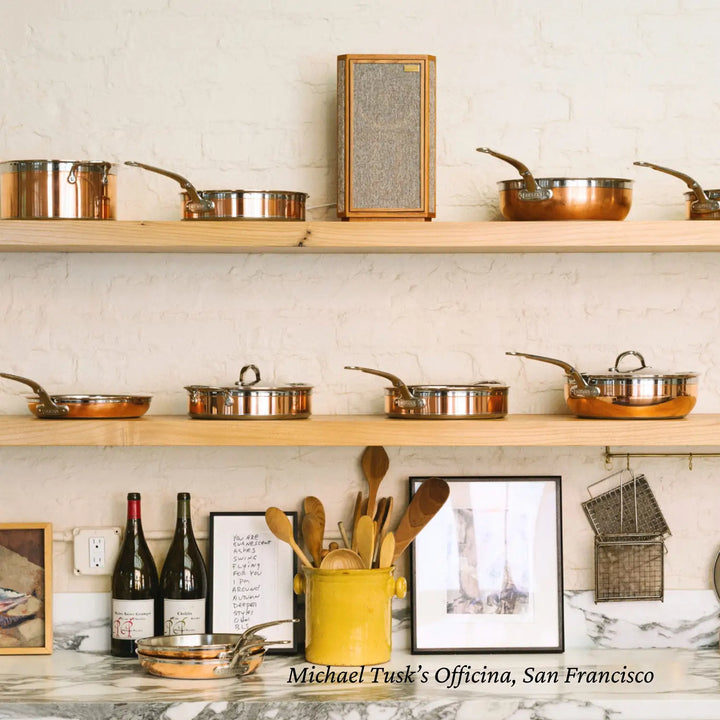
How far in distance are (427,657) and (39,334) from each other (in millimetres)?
1163

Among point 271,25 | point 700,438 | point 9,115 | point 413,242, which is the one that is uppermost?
point 271,25

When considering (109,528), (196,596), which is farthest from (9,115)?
(196,596)

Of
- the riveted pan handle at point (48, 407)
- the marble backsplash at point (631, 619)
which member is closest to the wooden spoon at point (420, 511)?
the marble backsplash at point (631, 619)

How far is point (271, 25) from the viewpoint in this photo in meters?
2.50

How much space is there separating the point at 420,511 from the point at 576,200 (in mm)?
769

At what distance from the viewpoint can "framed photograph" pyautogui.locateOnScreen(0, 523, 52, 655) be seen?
243cm

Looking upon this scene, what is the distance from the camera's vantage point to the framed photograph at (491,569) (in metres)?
2.44

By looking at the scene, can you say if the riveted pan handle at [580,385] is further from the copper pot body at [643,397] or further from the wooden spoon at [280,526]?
the wooden spoon at [280,526]

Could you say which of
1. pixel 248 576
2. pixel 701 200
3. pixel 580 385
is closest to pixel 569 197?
pixel 701 200

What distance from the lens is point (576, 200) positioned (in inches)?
88.4

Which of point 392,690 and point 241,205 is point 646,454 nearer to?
point 392,690

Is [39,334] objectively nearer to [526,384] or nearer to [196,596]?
[196,596]

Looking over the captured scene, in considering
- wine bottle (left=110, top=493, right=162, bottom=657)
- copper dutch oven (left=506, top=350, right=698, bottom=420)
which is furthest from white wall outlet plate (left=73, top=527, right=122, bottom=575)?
copper dutch oven (left=506, top=350, right=698, bottom=420)

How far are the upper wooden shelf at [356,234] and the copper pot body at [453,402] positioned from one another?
11.9 inches
